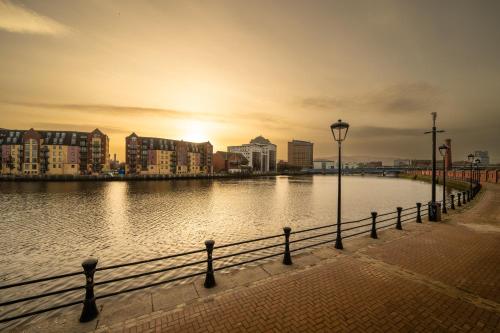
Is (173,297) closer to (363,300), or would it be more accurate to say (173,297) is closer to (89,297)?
(89,297)

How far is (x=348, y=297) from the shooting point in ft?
19.0

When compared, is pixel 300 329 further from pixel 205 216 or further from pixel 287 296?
pixel 205 216

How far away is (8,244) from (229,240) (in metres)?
14.3

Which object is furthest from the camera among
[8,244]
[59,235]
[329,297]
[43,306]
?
[59,235]

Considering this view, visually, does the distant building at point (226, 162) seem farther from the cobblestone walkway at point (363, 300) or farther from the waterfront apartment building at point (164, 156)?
the cobblestone walkway at point (363, 300)

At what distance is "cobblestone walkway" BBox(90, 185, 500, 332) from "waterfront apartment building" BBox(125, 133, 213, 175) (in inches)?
4036

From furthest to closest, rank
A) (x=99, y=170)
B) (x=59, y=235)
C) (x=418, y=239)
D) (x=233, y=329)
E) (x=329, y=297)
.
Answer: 1. (x=99, y=170)
2. (x=59, y=235)
3. (x=418, y=239)
4. (x=329, y=297)
5. (x=233, y=329)

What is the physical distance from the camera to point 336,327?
471cm

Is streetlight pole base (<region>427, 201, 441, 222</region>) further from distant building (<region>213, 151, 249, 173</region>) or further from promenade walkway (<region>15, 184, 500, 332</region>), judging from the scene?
distant building (<region>213, 151, 249, 173</region>)

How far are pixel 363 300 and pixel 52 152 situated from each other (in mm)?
113099

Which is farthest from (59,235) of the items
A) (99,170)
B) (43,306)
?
(99,170)

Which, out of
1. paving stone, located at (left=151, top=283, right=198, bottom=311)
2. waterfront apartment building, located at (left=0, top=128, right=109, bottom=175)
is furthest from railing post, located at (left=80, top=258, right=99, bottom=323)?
waterfront apartment building, located at (left=0, top=128, right=109, bottom=175)

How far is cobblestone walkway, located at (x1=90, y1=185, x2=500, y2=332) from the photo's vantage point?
15.5 ft

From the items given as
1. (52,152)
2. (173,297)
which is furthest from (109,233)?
(52,152)
